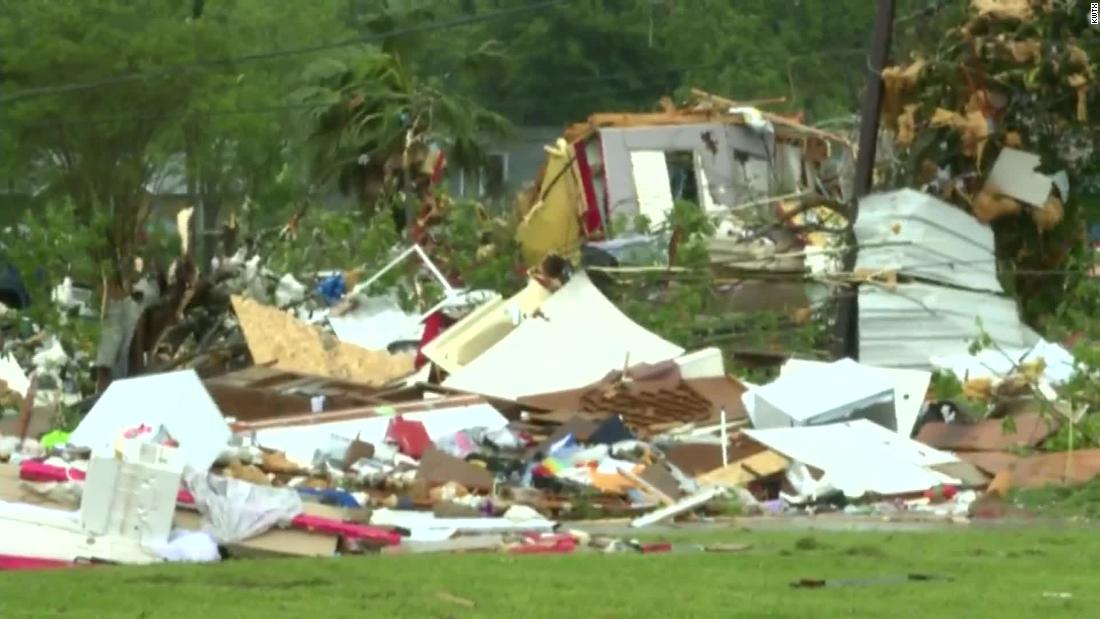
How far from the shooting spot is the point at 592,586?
10.7 m

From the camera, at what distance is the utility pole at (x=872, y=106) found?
24.0m

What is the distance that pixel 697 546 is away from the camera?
1368 cm

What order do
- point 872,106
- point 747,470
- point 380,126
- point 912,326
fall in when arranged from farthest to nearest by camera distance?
1. point 380,126
2. point 872,106
3. point 912,326
4. point 747,470

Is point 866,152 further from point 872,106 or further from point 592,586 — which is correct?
point 592,586

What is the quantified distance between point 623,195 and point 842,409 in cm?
1074

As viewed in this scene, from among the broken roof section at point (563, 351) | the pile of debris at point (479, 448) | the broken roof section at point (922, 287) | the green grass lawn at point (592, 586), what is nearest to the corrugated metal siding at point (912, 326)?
the broken roof section at point (922, 287)

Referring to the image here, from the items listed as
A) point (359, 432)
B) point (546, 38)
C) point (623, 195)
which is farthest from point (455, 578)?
point (546, 38)

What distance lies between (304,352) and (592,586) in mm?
13275

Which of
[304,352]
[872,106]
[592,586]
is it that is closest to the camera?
[592,586]

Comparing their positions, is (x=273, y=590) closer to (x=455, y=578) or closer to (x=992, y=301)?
(x=455, y=578)

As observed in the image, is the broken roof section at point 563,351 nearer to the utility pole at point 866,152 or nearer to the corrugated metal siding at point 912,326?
the utility pole at point 866,152

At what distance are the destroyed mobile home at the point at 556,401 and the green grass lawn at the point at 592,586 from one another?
98cm

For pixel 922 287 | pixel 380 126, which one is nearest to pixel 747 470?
pixel 922 287

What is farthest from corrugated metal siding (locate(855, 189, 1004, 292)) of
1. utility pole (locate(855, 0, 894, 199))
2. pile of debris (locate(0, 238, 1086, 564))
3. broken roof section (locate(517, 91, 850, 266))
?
broken roof section (locate(517, 91, 850, 266))
